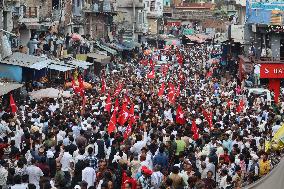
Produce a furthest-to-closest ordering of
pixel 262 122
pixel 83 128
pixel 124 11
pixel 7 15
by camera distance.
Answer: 1. pixel 124 11
2. pixel 7 15
3. pixel 262 122
4. pixel 83 128

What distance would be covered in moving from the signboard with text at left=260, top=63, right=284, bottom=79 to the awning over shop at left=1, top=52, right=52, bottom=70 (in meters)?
13.2

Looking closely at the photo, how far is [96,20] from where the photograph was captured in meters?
55.1

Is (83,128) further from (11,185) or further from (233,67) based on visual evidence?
(233,67)

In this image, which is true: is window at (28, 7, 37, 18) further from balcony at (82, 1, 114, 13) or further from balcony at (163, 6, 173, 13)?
balcony at (163, 6, 173, 13)

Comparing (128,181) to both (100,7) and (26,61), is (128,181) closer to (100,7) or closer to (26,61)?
(26,61)

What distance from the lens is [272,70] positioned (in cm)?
3916

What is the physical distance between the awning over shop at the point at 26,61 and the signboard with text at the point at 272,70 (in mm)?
13158

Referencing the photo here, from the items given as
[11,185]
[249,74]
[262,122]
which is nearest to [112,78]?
[249,74]

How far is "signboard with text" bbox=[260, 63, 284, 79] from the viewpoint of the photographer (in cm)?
3894

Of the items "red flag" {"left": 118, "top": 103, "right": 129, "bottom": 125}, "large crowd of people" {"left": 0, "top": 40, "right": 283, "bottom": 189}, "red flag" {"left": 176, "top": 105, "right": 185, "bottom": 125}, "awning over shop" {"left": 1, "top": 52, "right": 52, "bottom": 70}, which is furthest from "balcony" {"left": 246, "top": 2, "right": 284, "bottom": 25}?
"red flag" {"left": 118, "top": 103, "right": 129, "bottom": 125}

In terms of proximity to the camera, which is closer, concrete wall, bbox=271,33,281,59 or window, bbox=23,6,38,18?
window, bbox=23,6,38,18

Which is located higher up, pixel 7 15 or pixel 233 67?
pixel 7 15

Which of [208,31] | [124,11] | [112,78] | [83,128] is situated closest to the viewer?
[83,128]

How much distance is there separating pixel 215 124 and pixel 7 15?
1599 cm
